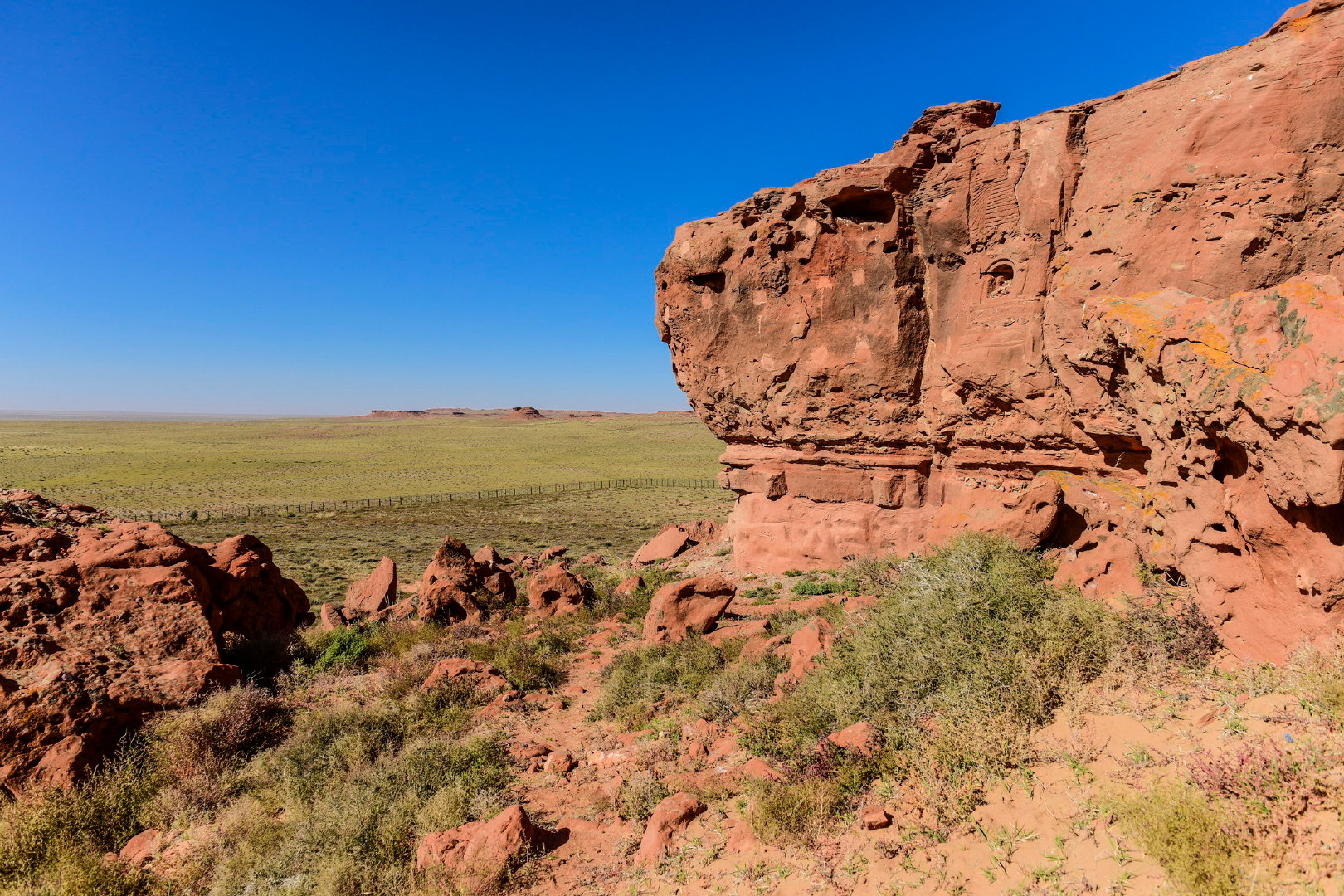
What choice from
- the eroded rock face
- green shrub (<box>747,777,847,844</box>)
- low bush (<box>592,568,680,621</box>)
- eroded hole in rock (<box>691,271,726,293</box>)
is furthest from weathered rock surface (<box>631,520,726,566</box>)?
green shrub (<box>747,777,847,844</box>)

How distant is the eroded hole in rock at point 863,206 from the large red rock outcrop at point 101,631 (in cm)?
1259

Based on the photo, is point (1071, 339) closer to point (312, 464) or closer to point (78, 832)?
point (78, 832)

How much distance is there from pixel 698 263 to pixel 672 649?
814cm

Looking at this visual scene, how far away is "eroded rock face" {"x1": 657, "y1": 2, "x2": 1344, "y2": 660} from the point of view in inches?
204

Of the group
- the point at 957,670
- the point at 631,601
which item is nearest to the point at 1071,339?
the point at 957,670

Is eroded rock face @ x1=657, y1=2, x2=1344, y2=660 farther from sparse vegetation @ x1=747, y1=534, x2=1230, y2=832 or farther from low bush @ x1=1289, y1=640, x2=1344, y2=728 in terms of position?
sparse vegetation @ x1=747, y1=534, x2=1230, y2=832

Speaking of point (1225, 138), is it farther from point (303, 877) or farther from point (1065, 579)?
point (303, 877)

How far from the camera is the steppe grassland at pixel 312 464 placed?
139 ft

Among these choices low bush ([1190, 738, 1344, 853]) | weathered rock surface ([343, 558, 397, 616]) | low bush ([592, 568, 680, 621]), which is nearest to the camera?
low bush ([1190, 738, 1344, 853])

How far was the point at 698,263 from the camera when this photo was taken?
13.3 meters

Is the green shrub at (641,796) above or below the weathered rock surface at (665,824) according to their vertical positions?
below

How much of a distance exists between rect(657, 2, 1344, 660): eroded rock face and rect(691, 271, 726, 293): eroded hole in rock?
0.07 metres

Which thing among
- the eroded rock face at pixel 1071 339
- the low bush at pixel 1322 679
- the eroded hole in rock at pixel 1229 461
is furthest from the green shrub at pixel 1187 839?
the eroded hole in rock at pixel 1229 461

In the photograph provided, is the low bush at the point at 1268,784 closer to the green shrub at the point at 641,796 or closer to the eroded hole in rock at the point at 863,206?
the green shrub at the point at 641,796
